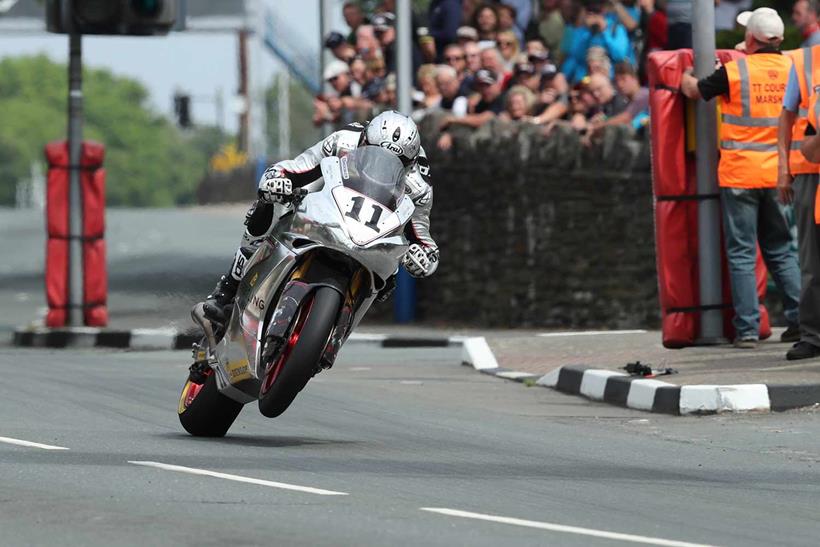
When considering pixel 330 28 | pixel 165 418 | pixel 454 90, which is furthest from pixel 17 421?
pixel 330 28

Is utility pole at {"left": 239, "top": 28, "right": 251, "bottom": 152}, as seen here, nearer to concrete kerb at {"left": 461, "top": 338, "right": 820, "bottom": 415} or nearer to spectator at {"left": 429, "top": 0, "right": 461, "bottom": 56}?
spectator at {"left": 429, "top": 0, "right": 461, "bottom": 56}

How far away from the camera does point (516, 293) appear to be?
22.7 meters

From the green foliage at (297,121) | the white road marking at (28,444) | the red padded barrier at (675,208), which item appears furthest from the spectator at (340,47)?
the green foliage at (297,121)

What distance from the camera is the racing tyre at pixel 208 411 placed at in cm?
1094

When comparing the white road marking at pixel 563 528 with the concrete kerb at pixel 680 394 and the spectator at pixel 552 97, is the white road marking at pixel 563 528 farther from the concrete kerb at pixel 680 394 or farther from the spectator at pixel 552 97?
the spectator at pixel 552 97

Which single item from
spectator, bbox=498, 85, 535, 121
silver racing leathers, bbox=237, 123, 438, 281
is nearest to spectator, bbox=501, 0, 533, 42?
spectator, bbox=498, 85, 535, 121

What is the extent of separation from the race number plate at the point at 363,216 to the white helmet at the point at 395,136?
35 cm

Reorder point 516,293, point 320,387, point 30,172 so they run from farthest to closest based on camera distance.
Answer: point 30,172, point 516,293, point 320,387

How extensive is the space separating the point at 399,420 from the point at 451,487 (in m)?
3.60

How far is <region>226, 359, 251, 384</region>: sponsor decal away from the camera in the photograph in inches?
412

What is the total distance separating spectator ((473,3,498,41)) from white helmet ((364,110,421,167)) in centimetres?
1254

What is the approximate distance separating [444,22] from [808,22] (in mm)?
8410

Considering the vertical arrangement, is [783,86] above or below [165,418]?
above

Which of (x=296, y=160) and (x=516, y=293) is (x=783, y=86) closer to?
(x=296, y=160)
